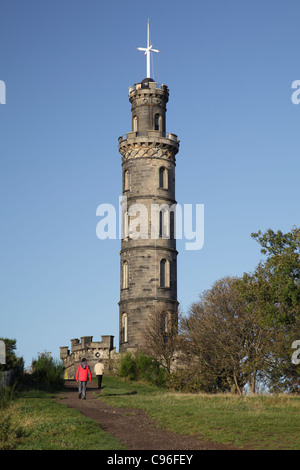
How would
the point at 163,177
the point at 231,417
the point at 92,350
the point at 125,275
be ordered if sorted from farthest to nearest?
1. the point at 163,177
2. the point at 125,275
3. the point at 92,350
4. the point at 231,417

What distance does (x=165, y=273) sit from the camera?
5175cm

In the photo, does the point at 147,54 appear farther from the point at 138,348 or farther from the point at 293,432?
the point at 293,432

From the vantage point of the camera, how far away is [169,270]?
2032 inches

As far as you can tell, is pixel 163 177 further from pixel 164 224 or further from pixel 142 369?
pixel 142 369

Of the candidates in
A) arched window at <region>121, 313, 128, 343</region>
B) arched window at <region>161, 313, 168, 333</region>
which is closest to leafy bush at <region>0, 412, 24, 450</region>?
arched window at <region>161, 313, 168, 333</region>

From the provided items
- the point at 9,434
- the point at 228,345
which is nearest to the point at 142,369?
the point at 228,345

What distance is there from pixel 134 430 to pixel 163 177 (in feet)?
117

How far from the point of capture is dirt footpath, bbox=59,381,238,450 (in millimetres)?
16531

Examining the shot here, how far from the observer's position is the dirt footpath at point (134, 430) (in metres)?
16.5

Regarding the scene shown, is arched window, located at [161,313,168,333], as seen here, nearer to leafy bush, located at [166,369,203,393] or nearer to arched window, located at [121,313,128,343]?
arched window, located at [121,313,128,343]

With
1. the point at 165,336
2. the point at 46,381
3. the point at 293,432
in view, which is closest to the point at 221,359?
the point at 165,336

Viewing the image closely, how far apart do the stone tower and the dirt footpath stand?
23.3 m
